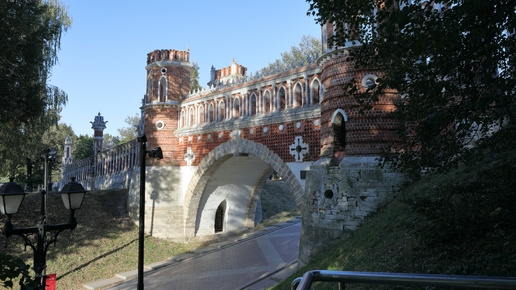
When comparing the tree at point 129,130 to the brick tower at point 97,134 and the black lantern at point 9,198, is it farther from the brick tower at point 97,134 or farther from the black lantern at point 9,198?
the black lantern at point 9,198

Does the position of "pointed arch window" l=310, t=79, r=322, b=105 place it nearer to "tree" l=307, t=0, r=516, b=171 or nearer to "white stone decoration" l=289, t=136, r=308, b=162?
"white stone decoration" l=289, t=136, r=308, b=162

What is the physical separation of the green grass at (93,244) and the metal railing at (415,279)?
11.9m

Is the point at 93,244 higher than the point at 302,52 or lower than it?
lower

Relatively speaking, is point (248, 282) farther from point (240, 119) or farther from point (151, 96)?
point (151, 96)

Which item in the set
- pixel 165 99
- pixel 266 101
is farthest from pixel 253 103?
pixel 165 99

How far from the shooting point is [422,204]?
4.41 metres

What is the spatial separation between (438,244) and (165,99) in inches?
613

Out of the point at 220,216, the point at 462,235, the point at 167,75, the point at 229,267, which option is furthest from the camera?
the point at 220,216

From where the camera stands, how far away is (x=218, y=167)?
16.5 m

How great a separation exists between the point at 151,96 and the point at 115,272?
9034 mm

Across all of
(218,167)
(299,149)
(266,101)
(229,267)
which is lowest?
(229,267)

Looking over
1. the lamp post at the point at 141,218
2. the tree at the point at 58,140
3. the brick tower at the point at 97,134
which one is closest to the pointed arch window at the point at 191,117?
the lamp post at the point at 141,218

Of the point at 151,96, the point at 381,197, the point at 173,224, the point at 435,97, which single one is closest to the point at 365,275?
the point at 435,97

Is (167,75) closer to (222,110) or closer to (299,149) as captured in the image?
(222,110)
